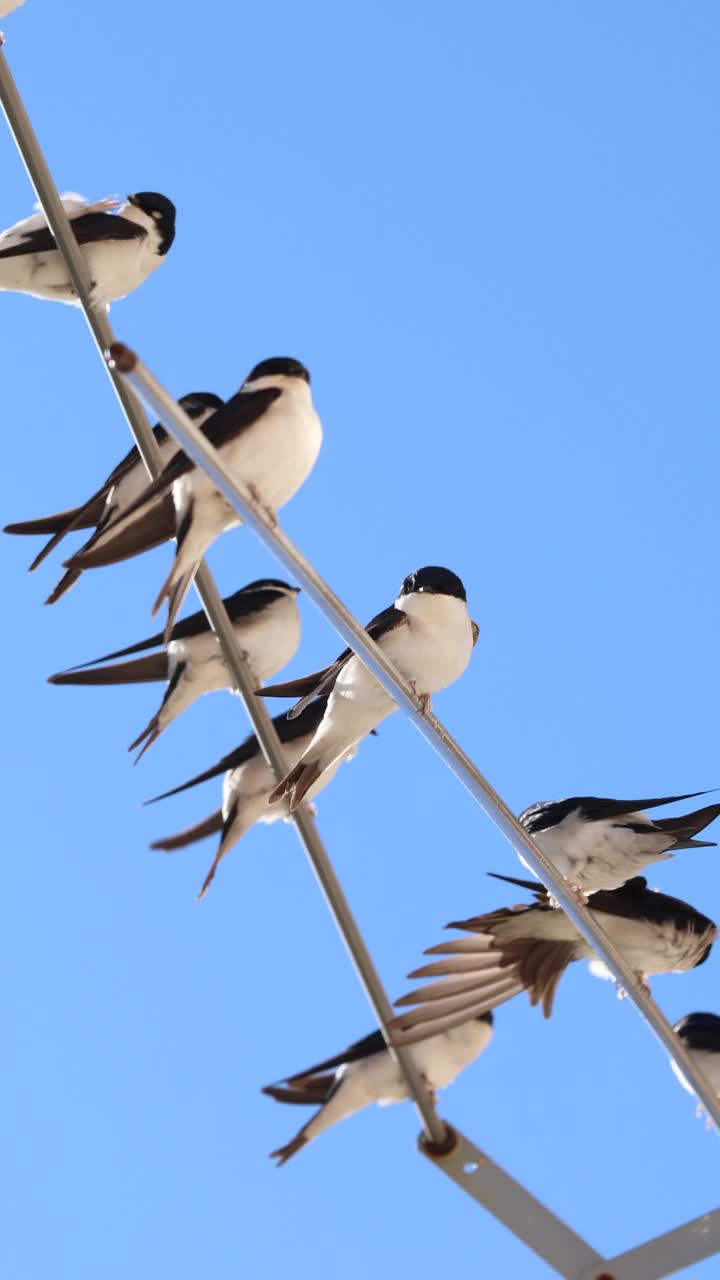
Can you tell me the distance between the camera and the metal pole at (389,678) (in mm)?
1737

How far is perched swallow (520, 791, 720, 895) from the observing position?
334 cm

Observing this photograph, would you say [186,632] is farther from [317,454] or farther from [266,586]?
[317,454]

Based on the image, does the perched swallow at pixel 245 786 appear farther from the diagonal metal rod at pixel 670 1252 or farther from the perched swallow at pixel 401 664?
the diagonal metal rod at pixel 670 1252

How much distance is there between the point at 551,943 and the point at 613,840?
0.37 meters

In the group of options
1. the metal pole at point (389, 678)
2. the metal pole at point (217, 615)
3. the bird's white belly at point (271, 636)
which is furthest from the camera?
the bird's white belly at point (271, 636)

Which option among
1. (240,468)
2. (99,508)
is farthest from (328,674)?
(99,508)

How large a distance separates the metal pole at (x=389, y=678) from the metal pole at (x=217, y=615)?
0.52 ft

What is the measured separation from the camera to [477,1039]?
13.4ft

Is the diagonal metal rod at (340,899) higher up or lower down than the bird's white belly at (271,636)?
lower down

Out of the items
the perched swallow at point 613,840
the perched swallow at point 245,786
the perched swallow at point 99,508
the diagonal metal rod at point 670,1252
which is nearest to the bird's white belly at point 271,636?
the perched swallow at point 245,786

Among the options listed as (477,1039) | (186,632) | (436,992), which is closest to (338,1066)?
(477,1039)

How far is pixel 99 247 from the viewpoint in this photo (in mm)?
3857

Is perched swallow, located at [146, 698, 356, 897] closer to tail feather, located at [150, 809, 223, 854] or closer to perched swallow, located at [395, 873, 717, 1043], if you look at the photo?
tail feather, located at [150, 809, 223, 854]

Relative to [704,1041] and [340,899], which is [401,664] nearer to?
[340,899]
